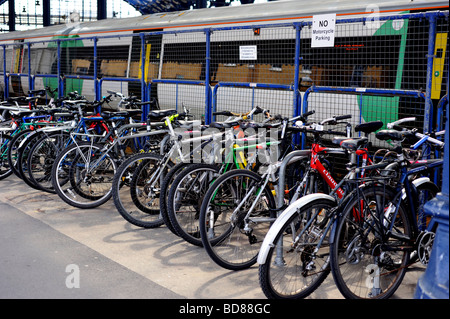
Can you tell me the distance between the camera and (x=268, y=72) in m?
7.71

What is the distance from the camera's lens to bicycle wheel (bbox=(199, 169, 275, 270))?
397 centimetres

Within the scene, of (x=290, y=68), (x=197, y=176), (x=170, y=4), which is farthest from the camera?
(x=170, y=4)

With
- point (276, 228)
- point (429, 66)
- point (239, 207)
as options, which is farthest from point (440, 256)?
point (429, 66)

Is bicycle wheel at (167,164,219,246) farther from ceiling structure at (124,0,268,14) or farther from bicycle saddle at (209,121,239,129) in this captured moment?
ceiling structure at (124,0,268,14)

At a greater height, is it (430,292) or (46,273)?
(430,292)

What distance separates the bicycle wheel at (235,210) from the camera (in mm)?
3971

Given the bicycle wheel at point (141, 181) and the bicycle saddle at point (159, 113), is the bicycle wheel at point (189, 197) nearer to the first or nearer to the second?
→ the bicycle wheel at point (141, 181)

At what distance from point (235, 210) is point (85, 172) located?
93.3 inches

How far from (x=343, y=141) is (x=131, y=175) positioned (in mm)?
2328

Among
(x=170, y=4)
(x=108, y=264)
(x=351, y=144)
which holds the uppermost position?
(x=170, y=4)

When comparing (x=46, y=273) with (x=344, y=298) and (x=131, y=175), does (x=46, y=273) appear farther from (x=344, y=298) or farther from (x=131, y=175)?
(x=344, y=298)

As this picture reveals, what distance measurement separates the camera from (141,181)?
509 cm

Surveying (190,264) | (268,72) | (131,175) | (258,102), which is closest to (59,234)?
(131,175)

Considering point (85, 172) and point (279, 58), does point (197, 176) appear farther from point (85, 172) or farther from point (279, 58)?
point (279, 58)
